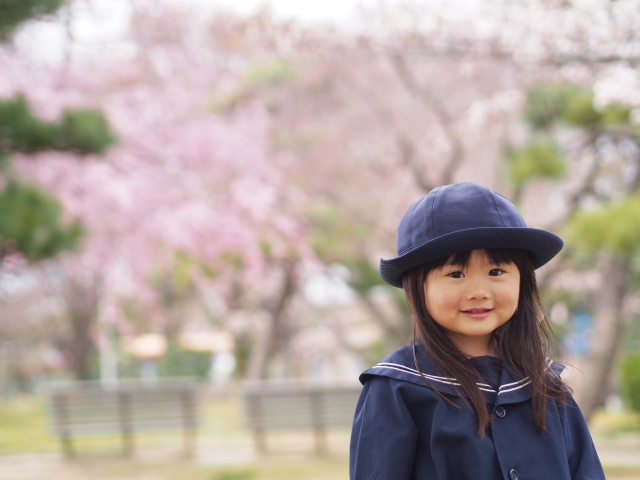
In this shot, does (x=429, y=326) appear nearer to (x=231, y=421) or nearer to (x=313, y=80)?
(x=313, y=80)

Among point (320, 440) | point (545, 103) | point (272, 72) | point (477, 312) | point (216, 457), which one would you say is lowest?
point (216, 457)

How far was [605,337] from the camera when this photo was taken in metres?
6.02

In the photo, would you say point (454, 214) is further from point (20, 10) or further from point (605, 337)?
point (605, 337)

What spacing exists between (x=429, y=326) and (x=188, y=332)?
2265cm


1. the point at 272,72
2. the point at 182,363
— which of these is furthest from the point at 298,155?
the point at 182,363

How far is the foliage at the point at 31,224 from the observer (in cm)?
466

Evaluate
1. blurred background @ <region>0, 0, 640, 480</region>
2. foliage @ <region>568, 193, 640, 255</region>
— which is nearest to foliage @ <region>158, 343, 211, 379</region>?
blurred background @ <region>0, 0, 640, 480</region>

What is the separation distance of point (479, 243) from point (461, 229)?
5cm

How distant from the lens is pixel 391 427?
1.46m

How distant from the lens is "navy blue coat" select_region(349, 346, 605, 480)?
1441 millimetres

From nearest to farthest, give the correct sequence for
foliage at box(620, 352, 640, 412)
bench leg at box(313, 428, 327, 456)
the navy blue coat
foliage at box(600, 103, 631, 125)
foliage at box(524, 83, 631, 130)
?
the navy blue coat
foliage at box(600, 103, 631, 125)
foliage at box(524, 83, 631, 130)
bench leg at box(313, 428, 327, 456)
foliage at box(620, 352, 640, 412)

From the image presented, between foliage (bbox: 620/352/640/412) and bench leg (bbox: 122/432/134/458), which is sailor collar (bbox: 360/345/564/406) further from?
foliage (bbox: 620/352/640/412)

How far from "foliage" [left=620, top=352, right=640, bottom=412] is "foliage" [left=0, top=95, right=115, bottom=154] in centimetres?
578

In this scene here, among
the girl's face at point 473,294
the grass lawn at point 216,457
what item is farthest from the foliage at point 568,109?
the girl's face at point 473,294
